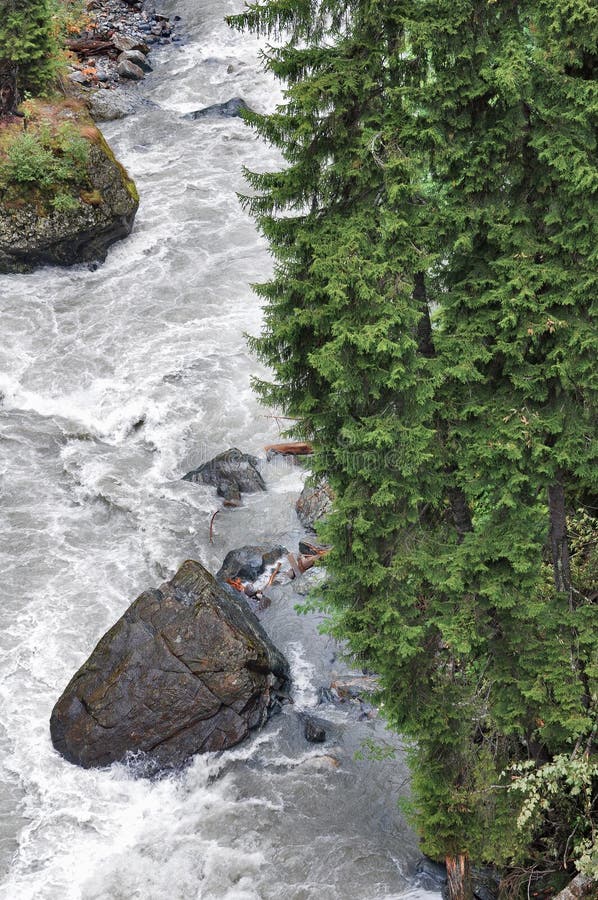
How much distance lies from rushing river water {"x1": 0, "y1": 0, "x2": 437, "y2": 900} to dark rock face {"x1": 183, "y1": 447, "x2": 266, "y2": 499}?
263 millimetres

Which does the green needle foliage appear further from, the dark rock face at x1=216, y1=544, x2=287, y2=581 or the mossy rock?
the mossy rock

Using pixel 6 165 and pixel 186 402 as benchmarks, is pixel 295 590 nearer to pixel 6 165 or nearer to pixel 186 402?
pixel 186 402

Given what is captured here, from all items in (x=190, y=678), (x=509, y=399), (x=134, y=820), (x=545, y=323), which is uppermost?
(x=545, y=323)

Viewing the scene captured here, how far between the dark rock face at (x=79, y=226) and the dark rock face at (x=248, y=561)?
1031 centimetres

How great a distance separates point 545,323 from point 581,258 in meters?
0.68

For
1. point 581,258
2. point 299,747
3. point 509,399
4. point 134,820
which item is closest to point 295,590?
point 299,747

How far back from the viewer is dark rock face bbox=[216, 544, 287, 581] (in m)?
15.3

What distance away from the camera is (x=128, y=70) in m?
30.4

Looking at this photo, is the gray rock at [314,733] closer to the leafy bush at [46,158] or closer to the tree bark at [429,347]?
the tree bark at [429,347]

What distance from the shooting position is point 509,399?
30.3 ft

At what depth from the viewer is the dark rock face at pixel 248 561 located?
15.3 metres

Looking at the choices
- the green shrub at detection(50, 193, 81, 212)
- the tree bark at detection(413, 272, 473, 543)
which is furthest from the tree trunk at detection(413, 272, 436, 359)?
the green shrub at detection(50, 193, 81, 212)

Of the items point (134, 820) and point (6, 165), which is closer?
point (134, 820)

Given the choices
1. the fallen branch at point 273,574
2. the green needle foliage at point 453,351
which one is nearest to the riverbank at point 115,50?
the fallen branch at point 273,574
